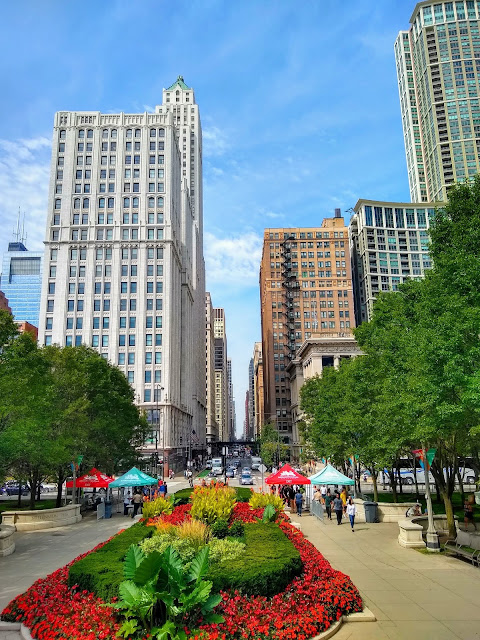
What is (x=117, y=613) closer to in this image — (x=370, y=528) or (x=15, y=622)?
(x=15, y=622)

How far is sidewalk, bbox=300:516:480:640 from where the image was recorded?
10.6 metres

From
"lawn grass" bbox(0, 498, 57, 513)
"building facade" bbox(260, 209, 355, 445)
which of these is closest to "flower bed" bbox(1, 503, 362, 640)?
"lawn grass" bbox(0, 498, 57, 513)

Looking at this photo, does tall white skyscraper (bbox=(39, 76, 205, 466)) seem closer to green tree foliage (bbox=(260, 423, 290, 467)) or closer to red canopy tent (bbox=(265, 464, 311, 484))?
green tree foliage (bbox=(260, 423, 290, 467))

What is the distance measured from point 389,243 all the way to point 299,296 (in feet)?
138

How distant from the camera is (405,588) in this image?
14.2 m

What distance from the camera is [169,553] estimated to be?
9.46 m

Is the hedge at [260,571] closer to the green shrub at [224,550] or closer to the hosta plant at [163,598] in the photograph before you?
the green shrub at [224,550]

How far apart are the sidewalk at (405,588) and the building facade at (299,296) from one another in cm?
11375

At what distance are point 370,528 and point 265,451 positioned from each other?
254 feet

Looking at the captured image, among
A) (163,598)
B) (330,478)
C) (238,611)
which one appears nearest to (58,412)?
(330,478)

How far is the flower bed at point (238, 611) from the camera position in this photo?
31.0ft

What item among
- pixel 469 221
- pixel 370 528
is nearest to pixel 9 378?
A: pixel 370 528

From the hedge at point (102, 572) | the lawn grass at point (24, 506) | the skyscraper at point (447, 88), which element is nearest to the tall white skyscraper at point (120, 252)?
the lawn grass at point (24, 506)

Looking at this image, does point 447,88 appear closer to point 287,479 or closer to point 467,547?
point 287,479
